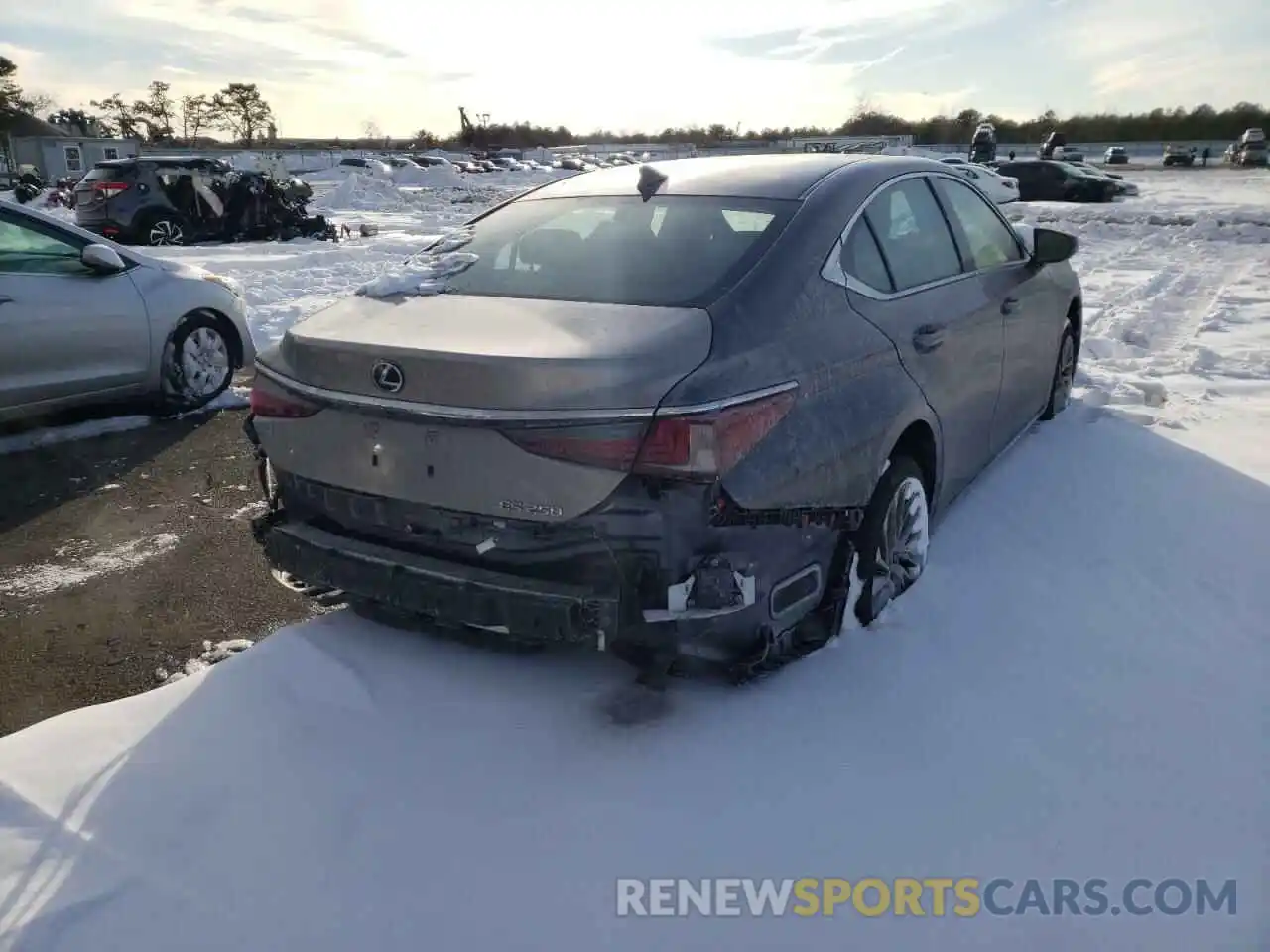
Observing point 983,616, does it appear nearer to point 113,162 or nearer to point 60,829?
point 60,829

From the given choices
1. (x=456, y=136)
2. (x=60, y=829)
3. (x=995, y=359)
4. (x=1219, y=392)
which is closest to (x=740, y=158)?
(x=995, y=359)

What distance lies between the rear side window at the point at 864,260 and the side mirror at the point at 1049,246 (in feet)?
5.81

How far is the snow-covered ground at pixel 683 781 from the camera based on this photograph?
A: 6.92ft

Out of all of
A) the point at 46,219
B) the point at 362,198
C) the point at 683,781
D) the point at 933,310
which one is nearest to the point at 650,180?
the point at 933,310

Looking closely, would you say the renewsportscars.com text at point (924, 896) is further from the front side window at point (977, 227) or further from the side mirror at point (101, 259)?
the side mirror at point (101, 259)

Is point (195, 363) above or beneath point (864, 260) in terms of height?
beneath

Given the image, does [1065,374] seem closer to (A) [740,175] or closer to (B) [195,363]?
(A) [740,175]

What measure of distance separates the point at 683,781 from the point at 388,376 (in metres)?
1.37

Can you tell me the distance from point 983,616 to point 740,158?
2048 millimetres

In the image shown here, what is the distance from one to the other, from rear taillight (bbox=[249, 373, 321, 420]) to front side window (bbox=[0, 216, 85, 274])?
342 centimetres

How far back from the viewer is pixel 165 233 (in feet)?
54.9

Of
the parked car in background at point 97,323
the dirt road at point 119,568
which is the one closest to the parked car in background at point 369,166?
the parked car in background at point 97,323

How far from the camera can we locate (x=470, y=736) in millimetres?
2709

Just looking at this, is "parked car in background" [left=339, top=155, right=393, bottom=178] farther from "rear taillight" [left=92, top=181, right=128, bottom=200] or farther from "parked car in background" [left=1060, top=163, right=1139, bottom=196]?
"parked car in background" [left=1060, top=163, right=1139, bottom=196]
